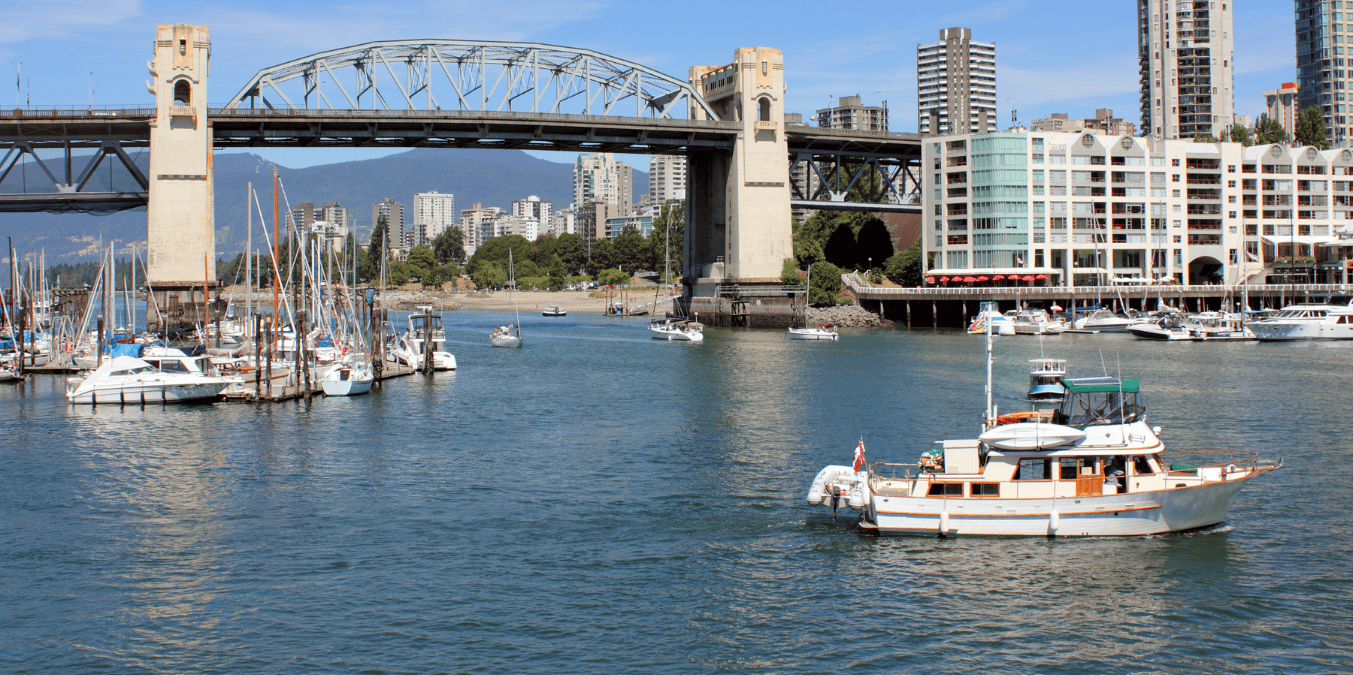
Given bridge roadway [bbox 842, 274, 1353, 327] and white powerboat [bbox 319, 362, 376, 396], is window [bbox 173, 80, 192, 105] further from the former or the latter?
bridge roadway [bbox 842, 274, 1353, 327]

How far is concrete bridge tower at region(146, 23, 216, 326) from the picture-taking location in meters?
99.9

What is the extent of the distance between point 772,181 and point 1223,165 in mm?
61452

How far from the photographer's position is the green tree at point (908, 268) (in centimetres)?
14500

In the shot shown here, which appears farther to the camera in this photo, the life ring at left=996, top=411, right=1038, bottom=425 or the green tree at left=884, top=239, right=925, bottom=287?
the green tree at left=884, top=239, right=925, bottom=287

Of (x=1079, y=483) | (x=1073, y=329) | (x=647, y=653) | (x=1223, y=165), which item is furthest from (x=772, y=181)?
(x=647, y=653)

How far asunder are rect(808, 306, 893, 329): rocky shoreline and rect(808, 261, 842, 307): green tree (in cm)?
101

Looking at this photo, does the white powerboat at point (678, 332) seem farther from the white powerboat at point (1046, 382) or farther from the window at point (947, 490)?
the window at point (947, 490)

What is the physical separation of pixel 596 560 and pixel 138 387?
37708mm

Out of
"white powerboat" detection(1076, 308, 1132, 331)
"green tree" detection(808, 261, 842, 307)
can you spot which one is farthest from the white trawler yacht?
"green tree" detection(808, 261, 842, 307)

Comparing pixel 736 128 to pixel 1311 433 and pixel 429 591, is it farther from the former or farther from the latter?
pixel 429 591

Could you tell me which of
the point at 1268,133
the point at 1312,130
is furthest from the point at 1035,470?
the point at 1268,133

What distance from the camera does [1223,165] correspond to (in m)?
142

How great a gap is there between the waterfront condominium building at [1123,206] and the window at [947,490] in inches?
4195

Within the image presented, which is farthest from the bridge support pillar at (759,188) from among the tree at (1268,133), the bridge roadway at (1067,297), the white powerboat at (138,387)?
the tree at (1268,133)
